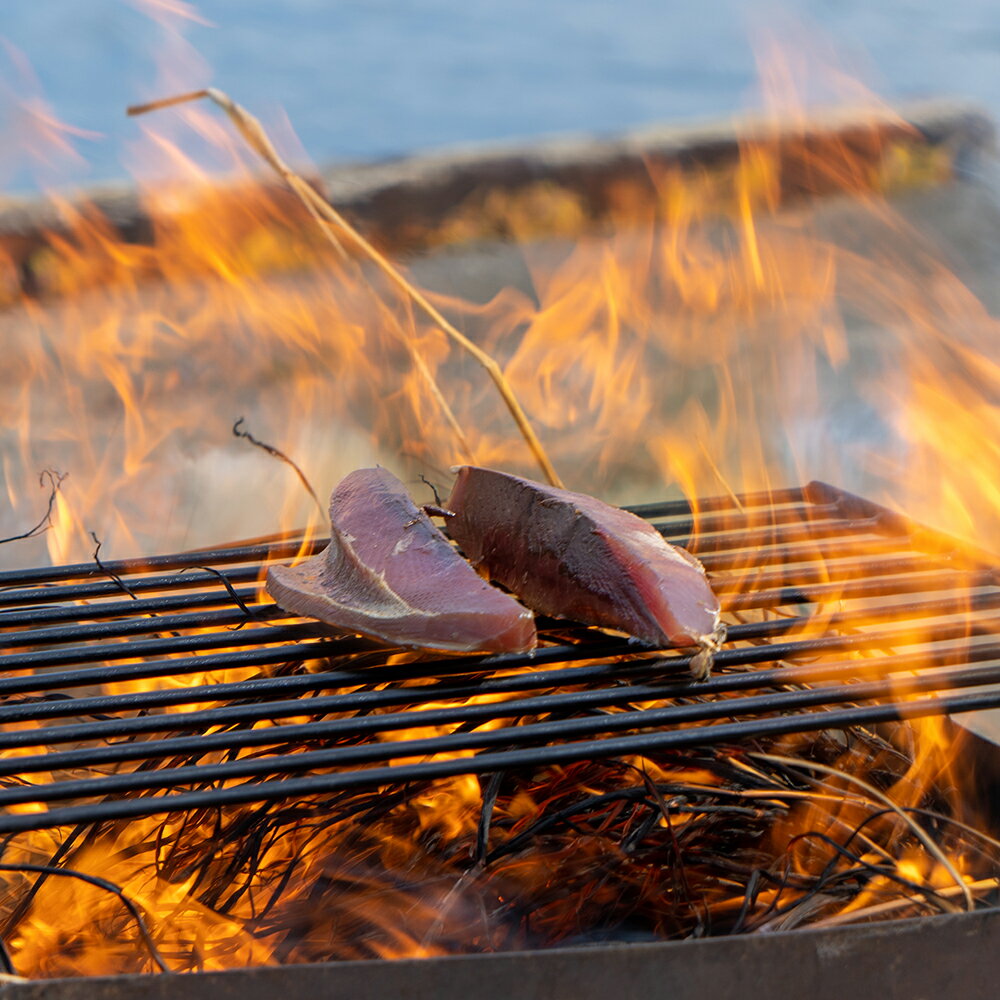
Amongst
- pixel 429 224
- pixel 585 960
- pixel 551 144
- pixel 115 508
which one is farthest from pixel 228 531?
pixel 585 960

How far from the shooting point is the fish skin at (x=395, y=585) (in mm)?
1583

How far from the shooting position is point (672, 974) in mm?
1218

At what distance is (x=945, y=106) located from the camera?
5.01 m

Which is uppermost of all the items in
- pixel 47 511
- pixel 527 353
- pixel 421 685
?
pixel 421 685

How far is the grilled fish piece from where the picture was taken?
1602 mm

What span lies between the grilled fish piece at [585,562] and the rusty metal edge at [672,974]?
1.38ft

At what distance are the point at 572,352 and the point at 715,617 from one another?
301 centimetres

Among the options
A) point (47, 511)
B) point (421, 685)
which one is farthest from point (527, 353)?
point (421, 685)

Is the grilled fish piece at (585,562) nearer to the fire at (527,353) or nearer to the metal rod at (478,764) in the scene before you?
the metal rod at (478,764)

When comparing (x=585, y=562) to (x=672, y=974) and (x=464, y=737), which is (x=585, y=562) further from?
(x=672, y=974)

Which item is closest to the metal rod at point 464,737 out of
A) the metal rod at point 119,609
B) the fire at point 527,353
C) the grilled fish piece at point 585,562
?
the grilled fish piece at point 585,562

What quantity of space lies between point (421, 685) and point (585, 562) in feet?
1.15

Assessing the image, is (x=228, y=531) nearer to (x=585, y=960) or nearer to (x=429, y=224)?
(x=429, y=224)

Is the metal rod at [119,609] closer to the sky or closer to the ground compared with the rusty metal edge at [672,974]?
closer to the sky
